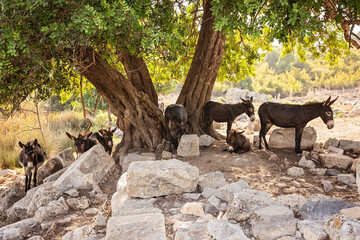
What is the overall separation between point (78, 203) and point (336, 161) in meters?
5.81

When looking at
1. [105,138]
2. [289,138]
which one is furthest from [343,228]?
[105,138]

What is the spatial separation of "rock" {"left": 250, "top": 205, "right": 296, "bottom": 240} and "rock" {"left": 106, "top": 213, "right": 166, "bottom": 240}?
3.61 feet

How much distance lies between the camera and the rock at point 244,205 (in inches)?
139

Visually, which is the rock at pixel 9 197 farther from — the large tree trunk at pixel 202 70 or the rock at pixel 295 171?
the rock at pixel 295 171

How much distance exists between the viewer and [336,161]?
667 centimetres

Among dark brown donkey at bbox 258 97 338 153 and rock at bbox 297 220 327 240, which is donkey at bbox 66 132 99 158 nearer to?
dark brown donkey at bbox 258 97 338 153

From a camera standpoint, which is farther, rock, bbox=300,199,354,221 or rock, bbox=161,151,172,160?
rock, bbox=161,151,172,160

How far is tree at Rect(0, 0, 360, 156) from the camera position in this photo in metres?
4.49

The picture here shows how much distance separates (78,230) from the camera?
399 centimetres

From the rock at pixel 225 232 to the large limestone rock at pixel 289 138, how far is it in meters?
5.72

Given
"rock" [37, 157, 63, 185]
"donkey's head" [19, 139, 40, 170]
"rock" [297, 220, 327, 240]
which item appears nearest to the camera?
"rock" [297, 220, 327, 240]

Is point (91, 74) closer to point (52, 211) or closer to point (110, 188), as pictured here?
point (110, 188)

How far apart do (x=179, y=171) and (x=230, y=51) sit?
24.4 ft

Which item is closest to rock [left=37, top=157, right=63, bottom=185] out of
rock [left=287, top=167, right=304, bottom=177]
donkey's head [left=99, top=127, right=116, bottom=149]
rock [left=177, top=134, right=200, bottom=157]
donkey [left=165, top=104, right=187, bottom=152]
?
donkey's head [left=99, top=127, right=116, bottom=149]
